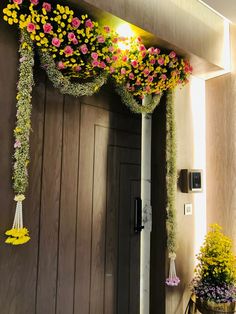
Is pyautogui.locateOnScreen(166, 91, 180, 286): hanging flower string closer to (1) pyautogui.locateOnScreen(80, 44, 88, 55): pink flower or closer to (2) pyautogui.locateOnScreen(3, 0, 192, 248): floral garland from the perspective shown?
(2) pyautogui.locateOnScreen(3, 0, 192, 248): floral garland

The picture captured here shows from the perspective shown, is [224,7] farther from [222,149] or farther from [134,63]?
[222,149]

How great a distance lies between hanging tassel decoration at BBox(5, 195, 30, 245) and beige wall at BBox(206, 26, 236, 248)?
180 centimetres

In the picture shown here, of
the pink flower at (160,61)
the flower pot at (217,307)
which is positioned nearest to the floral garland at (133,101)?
the pink flower at (160,61)

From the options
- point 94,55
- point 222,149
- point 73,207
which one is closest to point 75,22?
point 94,55

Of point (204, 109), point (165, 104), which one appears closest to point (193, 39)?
point (165, 104)

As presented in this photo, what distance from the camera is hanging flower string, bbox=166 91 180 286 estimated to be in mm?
2242

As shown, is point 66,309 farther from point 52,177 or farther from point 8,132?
Result: point 8,132

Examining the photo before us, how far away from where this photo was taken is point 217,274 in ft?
7.02

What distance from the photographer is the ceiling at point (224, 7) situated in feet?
7.35

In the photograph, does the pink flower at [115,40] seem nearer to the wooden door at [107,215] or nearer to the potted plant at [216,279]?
the wooden door at [107,215]

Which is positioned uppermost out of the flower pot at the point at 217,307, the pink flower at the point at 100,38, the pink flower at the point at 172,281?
the pink flower at the point at 100,38

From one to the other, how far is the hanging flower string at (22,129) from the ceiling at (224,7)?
60.1 inches

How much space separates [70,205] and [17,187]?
1.51 ft

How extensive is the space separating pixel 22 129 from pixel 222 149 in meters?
1.84
